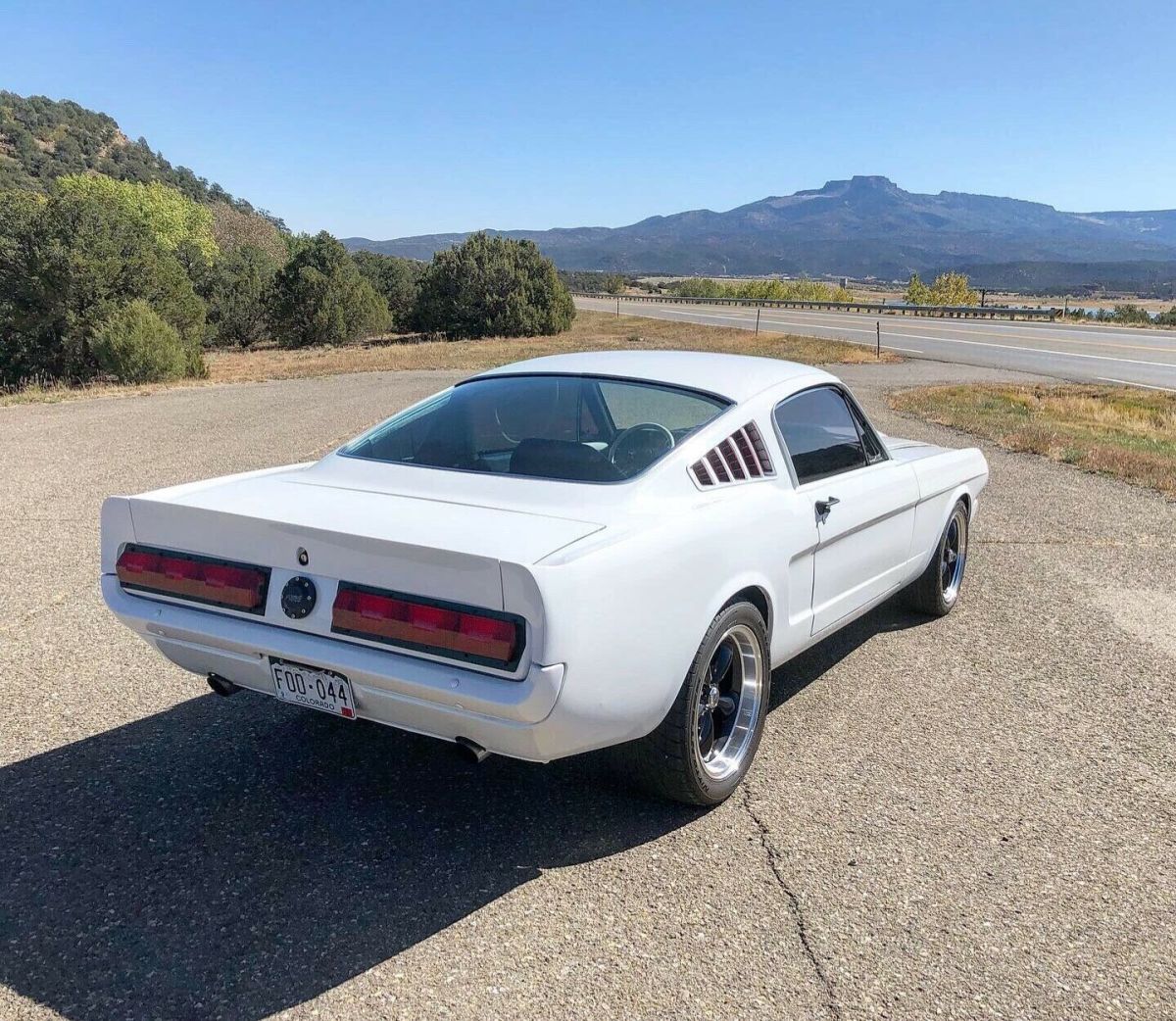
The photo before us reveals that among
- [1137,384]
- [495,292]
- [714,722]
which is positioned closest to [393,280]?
[495,292]

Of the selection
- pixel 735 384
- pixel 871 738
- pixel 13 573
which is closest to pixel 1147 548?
pixel 871 738

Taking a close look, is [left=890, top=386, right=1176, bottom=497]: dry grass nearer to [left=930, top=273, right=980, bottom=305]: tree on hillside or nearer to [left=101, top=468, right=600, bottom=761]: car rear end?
[left=101, top=468, right=600, bottom=761]: car rear end

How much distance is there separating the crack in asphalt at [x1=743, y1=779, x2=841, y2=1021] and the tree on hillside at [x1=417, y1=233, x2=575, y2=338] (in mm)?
40759

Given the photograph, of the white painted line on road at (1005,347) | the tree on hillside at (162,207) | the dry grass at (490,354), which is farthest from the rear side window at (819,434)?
the tree on hillside at (162,207)

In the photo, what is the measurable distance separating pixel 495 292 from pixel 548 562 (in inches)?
1686

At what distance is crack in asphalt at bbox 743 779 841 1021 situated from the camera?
2.24 metres

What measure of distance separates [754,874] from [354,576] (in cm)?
147

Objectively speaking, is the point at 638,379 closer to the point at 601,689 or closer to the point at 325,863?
the point at 601,689

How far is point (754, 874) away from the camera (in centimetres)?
275

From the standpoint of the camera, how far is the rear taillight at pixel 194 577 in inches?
108

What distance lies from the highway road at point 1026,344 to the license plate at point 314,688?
21638 millimetres

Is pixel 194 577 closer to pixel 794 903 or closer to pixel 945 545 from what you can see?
pixel 794 903

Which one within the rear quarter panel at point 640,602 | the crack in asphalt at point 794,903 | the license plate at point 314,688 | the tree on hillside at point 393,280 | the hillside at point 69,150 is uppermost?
the hillside at point 69,150

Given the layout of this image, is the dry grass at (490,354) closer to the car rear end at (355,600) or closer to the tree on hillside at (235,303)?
the tree on hillside at (235,303)
